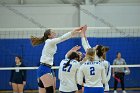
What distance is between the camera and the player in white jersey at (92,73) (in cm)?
599

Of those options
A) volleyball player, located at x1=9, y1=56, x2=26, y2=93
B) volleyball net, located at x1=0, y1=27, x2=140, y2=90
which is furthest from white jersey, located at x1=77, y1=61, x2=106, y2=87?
volleyball net, located at x1=0, y1=27, x2=140, y2=90

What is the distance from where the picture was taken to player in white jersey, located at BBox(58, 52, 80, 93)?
7.25 meters

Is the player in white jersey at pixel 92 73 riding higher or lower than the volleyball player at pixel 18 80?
higher

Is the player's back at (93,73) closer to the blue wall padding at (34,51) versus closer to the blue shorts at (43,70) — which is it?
the blue shorts at (43,70)

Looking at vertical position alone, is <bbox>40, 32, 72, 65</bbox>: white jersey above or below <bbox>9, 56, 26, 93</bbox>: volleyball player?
above

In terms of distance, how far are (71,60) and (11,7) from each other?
10.3 m

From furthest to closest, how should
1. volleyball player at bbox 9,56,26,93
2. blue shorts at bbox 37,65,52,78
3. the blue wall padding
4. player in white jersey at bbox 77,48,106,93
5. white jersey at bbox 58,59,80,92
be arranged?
the blue wall padding → volleyball player at bbox 9,56,26,93 → white jersey at bbox 58,59,80,92 → blue shorts at bbox 37,65,52,78 → player in white jersey at bbox 77,48,106,93

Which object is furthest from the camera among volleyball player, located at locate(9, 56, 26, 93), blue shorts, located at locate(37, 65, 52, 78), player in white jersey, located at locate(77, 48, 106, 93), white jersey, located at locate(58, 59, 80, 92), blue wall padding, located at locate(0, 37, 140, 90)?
blue wall padding, located at locate(0, 37, 140, 90)

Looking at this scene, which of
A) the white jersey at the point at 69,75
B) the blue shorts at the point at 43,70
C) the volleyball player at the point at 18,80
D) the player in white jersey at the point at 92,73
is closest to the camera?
the player in white jersey at the point at 92,73

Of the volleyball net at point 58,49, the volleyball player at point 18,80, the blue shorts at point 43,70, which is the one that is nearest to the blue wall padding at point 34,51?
the volleyball net at point 58,49

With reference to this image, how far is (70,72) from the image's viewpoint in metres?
7.27

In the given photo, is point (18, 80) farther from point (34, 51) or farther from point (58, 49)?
point (58, 49)

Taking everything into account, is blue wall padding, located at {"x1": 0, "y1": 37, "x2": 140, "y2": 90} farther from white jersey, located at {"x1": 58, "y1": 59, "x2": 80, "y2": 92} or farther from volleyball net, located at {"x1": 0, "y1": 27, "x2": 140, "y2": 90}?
white jersey, located at {"x1": 58, "y1": 59, "x2": 80, "y2": 92}

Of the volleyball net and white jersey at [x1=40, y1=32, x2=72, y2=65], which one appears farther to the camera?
the volleyball net
